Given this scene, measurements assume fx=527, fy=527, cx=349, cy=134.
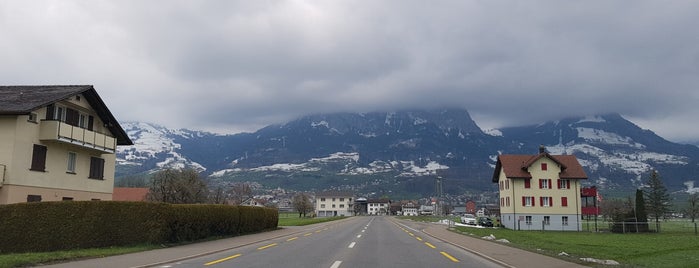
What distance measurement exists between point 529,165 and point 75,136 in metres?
54.7

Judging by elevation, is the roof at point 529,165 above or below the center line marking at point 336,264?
above

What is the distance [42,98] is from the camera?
31625mm

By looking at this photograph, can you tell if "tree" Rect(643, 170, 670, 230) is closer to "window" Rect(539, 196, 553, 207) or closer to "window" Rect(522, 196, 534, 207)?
"window" Rect(539, 196, 553, 207)

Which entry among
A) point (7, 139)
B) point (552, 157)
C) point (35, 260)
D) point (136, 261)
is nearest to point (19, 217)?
point (35, 260)

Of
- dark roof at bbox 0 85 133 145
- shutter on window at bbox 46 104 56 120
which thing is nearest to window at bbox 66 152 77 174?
shutter on window at bbox 46 104 56 120

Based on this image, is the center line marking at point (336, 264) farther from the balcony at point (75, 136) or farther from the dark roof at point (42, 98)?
the balcony at point (75, 136)

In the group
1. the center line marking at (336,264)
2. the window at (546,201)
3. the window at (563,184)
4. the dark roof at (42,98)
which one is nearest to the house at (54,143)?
the dark roof at (42,98)

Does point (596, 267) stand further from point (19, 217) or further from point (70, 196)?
point (70, 196)

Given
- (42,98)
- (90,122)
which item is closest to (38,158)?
(42,98)

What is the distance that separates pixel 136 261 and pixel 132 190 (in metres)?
75.2

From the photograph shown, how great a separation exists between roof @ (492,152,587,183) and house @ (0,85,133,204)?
49.9 meters

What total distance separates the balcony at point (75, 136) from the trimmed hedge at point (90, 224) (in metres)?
10.5

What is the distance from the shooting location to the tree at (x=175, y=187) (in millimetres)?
72188

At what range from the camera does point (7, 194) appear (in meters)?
28.9
